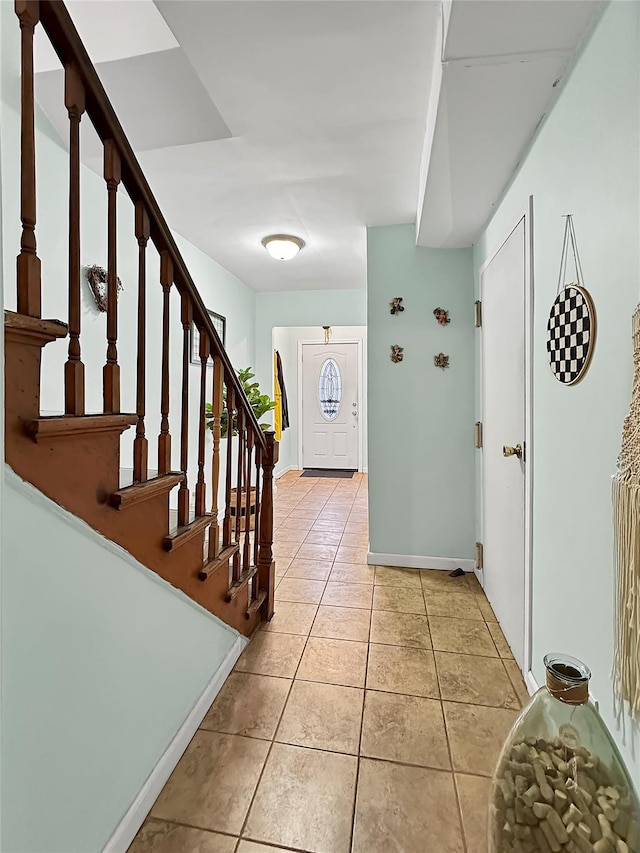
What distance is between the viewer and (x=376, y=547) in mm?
3059

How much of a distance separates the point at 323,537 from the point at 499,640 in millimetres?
1776

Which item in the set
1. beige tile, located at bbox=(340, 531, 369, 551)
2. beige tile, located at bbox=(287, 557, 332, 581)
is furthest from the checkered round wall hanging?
beige tile, located at bbox=(340, 531, 369, 551)

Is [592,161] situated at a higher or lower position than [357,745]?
higher

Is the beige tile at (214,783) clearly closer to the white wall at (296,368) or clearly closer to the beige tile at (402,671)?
the beige tile at (402,671)

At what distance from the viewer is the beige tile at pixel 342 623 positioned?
2172 mm

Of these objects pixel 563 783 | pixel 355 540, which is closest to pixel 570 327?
pixel 563 783

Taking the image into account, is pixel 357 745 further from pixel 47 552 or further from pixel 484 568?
pixel 484 568

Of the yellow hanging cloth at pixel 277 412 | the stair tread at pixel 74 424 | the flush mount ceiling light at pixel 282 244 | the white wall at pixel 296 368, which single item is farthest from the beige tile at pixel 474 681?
the white wall at pixel 296 368

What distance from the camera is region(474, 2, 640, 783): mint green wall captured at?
3.37 ft

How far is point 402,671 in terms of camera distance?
1.89m

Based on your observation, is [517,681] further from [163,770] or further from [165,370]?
[165,370]

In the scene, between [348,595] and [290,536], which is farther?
[290,536]

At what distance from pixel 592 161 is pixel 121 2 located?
5.33 feet

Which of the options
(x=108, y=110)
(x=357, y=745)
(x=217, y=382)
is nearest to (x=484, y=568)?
(x=357, y=745)
